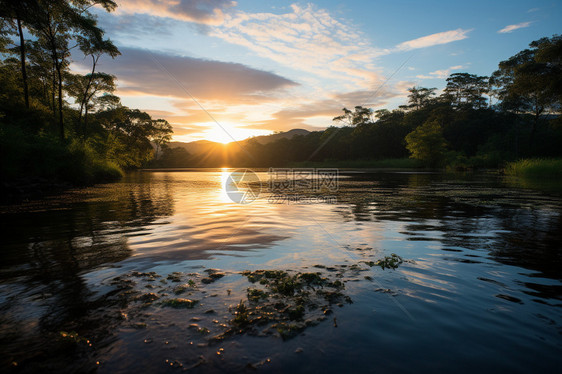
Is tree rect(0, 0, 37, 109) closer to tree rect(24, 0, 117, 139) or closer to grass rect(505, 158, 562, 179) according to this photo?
tree rect(24, 0, 117, 139)

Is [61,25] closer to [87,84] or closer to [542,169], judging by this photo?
[87,84]

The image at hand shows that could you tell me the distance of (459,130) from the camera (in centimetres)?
8812

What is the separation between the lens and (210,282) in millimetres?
4836

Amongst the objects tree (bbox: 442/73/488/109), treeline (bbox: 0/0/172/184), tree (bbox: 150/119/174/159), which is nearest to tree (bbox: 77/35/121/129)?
treeline (bbox: 0/0/172/184)

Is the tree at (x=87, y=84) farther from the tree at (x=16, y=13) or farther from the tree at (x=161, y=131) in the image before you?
the tree at (x=161, y=131)

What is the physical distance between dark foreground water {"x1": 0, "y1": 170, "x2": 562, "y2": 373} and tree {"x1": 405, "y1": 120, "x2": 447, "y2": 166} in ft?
200

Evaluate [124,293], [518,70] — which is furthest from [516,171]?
[124,293]

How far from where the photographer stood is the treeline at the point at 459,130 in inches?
1292

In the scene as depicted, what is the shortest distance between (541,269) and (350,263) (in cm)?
345

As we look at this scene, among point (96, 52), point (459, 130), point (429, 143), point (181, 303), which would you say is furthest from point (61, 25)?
point (459, 130)

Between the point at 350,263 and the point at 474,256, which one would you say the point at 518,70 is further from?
the point at 350,263

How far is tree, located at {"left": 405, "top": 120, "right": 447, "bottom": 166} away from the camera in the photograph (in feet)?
208

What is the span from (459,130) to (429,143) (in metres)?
32.5

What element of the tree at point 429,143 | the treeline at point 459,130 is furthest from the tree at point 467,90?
the tree at point 429,143
